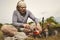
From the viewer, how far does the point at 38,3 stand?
1.60 metres

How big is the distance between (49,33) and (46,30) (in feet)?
0.13

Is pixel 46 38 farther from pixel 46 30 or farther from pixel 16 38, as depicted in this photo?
pixel 16 38

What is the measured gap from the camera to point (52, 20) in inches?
61.6

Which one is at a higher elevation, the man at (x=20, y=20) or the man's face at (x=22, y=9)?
the man's face at (x=22, y=9)

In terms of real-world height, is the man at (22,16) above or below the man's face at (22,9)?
below

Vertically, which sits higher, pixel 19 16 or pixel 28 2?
pixel 28 2

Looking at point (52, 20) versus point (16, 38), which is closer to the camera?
point (16, 38)

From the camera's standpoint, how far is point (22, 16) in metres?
1.50

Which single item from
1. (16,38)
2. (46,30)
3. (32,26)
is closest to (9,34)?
(16,38)

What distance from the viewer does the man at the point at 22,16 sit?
1468mm

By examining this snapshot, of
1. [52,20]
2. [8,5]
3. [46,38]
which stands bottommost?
[46,38]

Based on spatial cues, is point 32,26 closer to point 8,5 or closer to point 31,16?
point 31,16

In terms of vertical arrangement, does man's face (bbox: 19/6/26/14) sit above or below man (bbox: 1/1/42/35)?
above

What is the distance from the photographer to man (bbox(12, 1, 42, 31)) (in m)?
1.47
